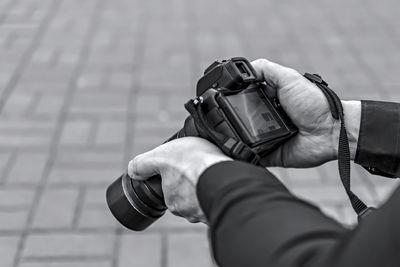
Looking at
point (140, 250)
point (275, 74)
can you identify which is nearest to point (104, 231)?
point (140, 250)

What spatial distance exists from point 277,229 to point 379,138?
0.66 m

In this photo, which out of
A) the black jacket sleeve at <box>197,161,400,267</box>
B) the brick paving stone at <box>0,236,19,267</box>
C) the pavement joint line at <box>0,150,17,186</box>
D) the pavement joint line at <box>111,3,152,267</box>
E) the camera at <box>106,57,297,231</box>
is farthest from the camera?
the pavement joint line at <box>0,150,17,186</box>

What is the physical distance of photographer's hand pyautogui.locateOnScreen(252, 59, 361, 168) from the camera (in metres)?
1.63

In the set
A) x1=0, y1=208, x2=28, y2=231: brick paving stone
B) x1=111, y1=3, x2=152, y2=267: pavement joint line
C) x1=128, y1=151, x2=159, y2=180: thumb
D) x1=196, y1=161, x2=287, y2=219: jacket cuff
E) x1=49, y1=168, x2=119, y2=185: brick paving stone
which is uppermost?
x1=196, y1=161, x2=287, y2=219: jacket cuff

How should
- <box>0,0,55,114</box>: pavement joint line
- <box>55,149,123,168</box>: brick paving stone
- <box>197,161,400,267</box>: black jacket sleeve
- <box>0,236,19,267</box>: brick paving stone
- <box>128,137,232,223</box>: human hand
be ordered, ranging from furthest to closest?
<box>0,0,55,114</box>: pavement joint line
<box>55,149,123,168</box>: brick paving stone
<box>0,236,19,267</box>: brick paving stone
<box>128,137,232,223</box>: human hand
<box>197,161,400,267</box>: black jacket sleeve

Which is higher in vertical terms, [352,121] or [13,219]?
[352,121]

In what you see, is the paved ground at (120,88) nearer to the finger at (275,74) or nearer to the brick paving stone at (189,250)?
the brick paving stone at (189,250)

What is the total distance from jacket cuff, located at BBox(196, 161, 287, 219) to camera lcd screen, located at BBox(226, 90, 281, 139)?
0.85 feet

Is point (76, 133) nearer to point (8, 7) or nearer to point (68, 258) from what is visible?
point (68, 258)

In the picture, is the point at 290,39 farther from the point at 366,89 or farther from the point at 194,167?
the point at 194,167

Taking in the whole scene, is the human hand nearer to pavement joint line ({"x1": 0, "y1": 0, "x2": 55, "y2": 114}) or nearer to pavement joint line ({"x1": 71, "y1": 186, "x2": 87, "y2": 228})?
pavement joint line ({"x1": 71, "y1": 186, "x2": 87, "y2": 228})

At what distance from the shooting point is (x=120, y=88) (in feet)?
12.2

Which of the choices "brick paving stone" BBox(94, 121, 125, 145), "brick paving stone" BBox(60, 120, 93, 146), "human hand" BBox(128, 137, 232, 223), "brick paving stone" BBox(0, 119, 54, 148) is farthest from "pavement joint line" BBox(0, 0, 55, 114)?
"human hand" BBox(128, 137, 232, 223)

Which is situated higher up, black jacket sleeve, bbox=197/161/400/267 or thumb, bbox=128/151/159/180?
black jacket sleeve, bbox=197/161/400/267
